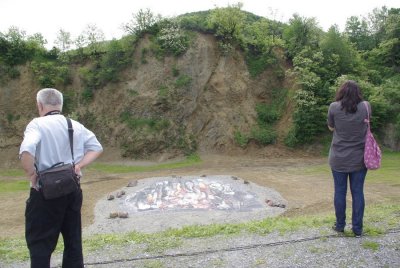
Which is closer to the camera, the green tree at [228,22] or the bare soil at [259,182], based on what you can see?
the bare soil at [259,182]

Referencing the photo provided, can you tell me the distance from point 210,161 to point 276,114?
5777mm

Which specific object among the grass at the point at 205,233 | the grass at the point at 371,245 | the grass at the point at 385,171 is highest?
the grass at the point at 371,245

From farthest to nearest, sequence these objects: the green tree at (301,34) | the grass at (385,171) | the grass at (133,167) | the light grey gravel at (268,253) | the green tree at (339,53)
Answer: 1. the green tree at (301,34)
2. the green tree at (339,53)
3. the grass at (133,167)
4. the grass at (385,171)
5. the light grey gravel at (268,253)

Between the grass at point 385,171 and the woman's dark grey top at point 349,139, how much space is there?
10734mm

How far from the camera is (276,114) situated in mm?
26047

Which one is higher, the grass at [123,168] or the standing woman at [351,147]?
the standing woman at [351,147]

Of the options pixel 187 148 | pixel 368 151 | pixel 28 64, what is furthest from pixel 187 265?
pixel 28 64

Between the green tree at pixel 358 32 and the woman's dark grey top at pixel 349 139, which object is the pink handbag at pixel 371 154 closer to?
the woman's dark grey top at pixel 349 139

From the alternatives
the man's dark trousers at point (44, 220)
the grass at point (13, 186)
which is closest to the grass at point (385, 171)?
the grass at point (13, 186)

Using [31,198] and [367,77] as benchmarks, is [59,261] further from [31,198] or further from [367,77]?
[367,77]

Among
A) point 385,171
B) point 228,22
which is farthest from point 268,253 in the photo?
point 228,22

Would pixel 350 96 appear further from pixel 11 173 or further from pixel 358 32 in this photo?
pixel 358 32

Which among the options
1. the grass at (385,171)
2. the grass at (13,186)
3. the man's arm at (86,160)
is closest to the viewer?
the man's arm at (86,160)

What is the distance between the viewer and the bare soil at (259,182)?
12.0 m
